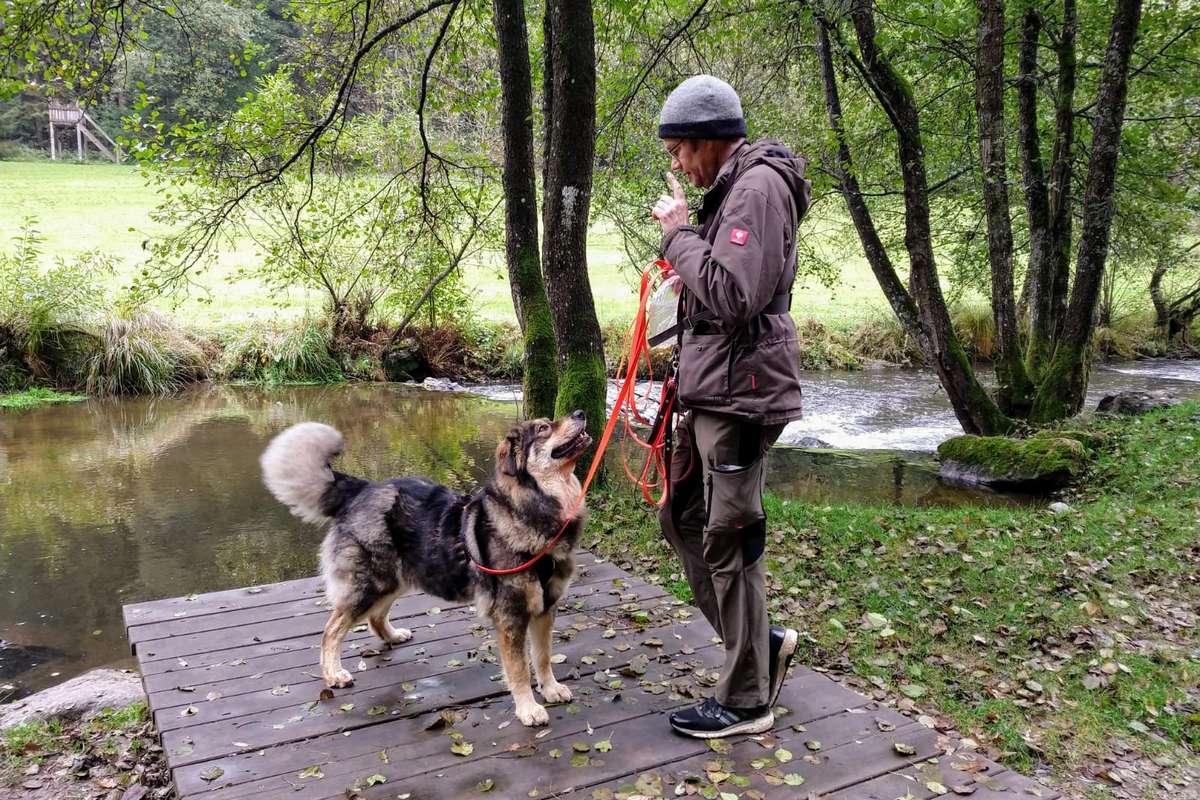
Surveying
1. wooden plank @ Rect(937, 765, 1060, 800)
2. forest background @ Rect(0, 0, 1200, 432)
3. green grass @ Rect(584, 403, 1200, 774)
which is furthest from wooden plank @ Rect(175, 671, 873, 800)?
forest background @ Rect(0, 0, 1200, 432)

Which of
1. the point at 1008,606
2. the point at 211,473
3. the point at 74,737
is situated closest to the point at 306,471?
the point at 74,737

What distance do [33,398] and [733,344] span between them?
14.5 m

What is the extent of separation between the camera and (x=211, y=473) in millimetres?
10375

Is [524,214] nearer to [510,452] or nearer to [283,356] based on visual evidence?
[510,452]

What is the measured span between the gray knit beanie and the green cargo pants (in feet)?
3.73

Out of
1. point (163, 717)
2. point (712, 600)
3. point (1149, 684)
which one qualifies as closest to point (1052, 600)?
point (1149, 684)

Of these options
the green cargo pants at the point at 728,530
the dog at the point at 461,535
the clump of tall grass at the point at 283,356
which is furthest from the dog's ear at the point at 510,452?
the clump of tall grass at the point at 283,356

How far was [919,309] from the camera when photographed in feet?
34.9

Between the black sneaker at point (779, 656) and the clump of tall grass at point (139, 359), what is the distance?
46.7 ft

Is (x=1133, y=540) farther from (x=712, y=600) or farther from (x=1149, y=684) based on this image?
(x=712, y=600)

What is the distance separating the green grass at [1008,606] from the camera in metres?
4.18

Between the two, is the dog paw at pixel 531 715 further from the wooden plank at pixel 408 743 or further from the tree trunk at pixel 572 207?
the tree trunk at pixel 572 207

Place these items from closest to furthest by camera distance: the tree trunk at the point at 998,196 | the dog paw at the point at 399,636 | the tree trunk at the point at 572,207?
the dog paw at the point at 399,636 < the tree trunk at the point at 572,207 < the tree trunk at the point at 998,196

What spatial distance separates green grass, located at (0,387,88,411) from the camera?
13164 mm
